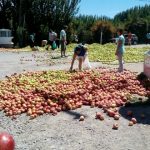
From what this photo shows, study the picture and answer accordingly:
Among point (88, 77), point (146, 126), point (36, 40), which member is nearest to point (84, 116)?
point (146, 126)

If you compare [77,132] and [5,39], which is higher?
[5,39]

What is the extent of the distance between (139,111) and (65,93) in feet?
6.97

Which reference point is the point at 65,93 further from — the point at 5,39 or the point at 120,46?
the point at 5,39

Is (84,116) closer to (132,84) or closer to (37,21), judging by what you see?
(132,84)

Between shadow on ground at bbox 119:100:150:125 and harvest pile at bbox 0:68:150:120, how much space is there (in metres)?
0.17

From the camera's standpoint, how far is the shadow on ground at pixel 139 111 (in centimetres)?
897

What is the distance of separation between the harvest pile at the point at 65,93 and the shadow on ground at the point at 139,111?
0.17 meters

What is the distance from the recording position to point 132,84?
12695mm

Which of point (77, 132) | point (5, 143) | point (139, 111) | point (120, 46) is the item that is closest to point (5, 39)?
point (120, 46)

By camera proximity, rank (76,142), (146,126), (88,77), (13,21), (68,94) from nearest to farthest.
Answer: (76,142) < (146,126) < (68,94) < (88,77) < (13,21)

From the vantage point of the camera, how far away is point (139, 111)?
9656 millimetres

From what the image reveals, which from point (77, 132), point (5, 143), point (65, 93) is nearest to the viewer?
point (5, 143)

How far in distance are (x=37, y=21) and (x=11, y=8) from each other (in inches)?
137

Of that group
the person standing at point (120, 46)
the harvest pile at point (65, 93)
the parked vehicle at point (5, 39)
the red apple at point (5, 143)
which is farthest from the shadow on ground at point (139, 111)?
the parked vehicle at point (5, 39)
